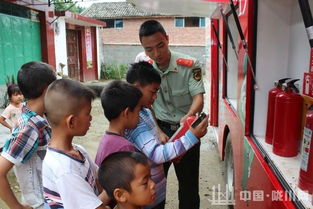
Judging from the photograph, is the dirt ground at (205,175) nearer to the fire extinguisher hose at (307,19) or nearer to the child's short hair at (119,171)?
the child's short hair at (119,171)

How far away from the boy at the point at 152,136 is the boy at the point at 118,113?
4.8 inches

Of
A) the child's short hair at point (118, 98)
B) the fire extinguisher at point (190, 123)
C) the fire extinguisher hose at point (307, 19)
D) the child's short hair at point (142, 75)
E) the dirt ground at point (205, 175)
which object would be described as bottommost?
the dirt ground at point (205, 175)

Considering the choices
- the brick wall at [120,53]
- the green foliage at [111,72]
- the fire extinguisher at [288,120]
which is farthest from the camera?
the brick wall at [120,53]

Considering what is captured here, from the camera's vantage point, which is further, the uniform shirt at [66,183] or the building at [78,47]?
the building at [78,47]

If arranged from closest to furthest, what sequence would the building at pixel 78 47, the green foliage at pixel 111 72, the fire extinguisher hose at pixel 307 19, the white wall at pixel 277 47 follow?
the fire extinguisher hose at pixel 307 19, the white wall at pixel 277 47, the building at pixel 78 47, the green foliage at pixel 111 72

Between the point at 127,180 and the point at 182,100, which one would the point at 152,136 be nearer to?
the point at 127,180

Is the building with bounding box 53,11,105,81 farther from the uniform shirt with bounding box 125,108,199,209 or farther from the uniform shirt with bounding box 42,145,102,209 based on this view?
the uniform shirt with bounding box 42,145,102,209

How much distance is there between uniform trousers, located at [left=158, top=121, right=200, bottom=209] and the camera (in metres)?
2.47

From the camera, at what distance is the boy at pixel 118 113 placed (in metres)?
1.54

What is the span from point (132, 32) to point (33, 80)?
22.2 metres

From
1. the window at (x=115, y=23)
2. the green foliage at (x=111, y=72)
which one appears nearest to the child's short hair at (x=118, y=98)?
the green foliage at (x=111, y=72)

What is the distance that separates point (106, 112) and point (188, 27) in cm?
2122

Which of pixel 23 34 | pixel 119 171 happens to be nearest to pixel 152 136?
pixel 119 171

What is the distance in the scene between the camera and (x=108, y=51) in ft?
66.4
